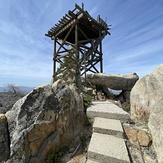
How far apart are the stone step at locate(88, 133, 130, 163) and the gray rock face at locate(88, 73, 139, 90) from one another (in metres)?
4.49

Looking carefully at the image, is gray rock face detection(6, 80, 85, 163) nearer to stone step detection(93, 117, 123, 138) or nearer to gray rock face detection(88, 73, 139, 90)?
stone step detection(93, 117, 123, 138)

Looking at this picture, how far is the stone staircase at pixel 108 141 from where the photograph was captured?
1698mm

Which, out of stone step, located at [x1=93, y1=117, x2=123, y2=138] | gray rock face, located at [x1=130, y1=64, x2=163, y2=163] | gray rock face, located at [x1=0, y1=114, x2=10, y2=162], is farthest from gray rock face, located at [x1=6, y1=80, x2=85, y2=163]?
gray rock face, located at [x1=130, y1=64, x2=163, y2=163]

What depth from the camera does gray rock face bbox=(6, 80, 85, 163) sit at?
6.53 ft

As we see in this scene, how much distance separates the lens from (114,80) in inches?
251

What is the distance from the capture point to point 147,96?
2.56 meters

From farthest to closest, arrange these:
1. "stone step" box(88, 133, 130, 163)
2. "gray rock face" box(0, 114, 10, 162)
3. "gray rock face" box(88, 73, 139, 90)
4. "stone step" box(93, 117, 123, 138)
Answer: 1. "gray rock face" box(88, 73, 139, 90)
2. "stone step" box(93, 117, 123, 138)
3. "gray rock face" box(0, 114, 10, 162)
4. "stone step" box(88, 133, 130, 163)

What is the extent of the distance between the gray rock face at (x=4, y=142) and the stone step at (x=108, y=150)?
1.49m

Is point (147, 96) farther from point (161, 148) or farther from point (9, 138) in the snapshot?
point (9, 138)

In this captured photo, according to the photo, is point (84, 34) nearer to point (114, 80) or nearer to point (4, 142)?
point (114, 80)

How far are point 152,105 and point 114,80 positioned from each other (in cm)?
420

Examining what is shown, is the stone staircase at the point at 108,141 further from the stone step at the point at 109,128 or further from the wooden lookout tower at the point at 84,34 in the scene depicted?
Result: the wooden lookout tower at the point at 84,34

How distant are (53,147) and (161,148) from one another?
193cm

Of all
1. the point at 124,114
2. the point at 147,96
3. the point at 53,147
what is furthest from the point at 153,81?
the point at 53,147
